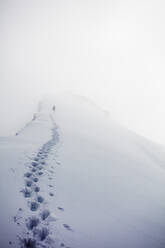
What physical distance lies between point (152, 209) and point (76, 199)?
2044 millimetres

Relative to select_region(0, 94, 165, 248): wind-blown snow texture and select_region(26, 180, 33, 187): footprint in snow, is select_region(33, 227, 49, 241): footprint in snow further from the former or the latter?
select_region(26, 180, 33, 187): footprint in snow

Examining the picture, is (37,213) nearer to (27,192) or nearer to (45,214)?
(45,214)

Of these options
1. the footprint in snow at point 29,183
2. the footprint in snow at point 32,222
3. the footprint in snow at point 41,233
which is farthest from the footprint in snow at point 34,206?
the footprint in snow at point 29,183

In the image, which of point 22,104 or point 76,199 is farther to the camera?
point 22,104

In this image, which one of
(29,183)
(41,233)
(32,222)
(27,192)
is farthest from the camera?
(29,183)

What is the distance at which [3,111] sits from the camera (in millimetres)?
22375

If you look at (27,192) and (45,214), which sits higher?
(27,192)

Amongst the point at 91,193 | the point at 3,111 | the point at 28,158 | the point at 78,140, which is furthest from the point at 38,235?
the point at 3,111

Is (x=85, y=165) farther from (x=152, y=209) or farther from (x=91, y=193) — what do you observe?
(x=152, y=209)

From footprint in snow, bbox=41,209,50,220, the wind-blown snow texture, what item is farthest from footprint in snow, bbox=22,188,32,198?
footprint in snow, bbox=41,209,50,220

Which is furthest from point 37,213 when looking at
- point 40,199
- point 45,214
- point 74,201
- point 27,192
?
point 74,201

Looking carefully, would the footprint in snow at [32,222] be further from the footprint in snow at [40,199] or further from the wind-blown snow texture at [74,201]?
the footprint in snow at [40,199]

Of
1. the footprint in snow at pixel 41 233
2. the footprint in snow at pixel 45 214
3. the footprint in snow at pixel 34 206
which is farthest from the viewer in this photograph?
the footprint in snow at pixel 34 206

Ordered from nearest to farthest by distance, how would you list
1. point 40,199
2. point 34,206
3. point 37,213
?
point 37,213
point 34,206
point 40,199
